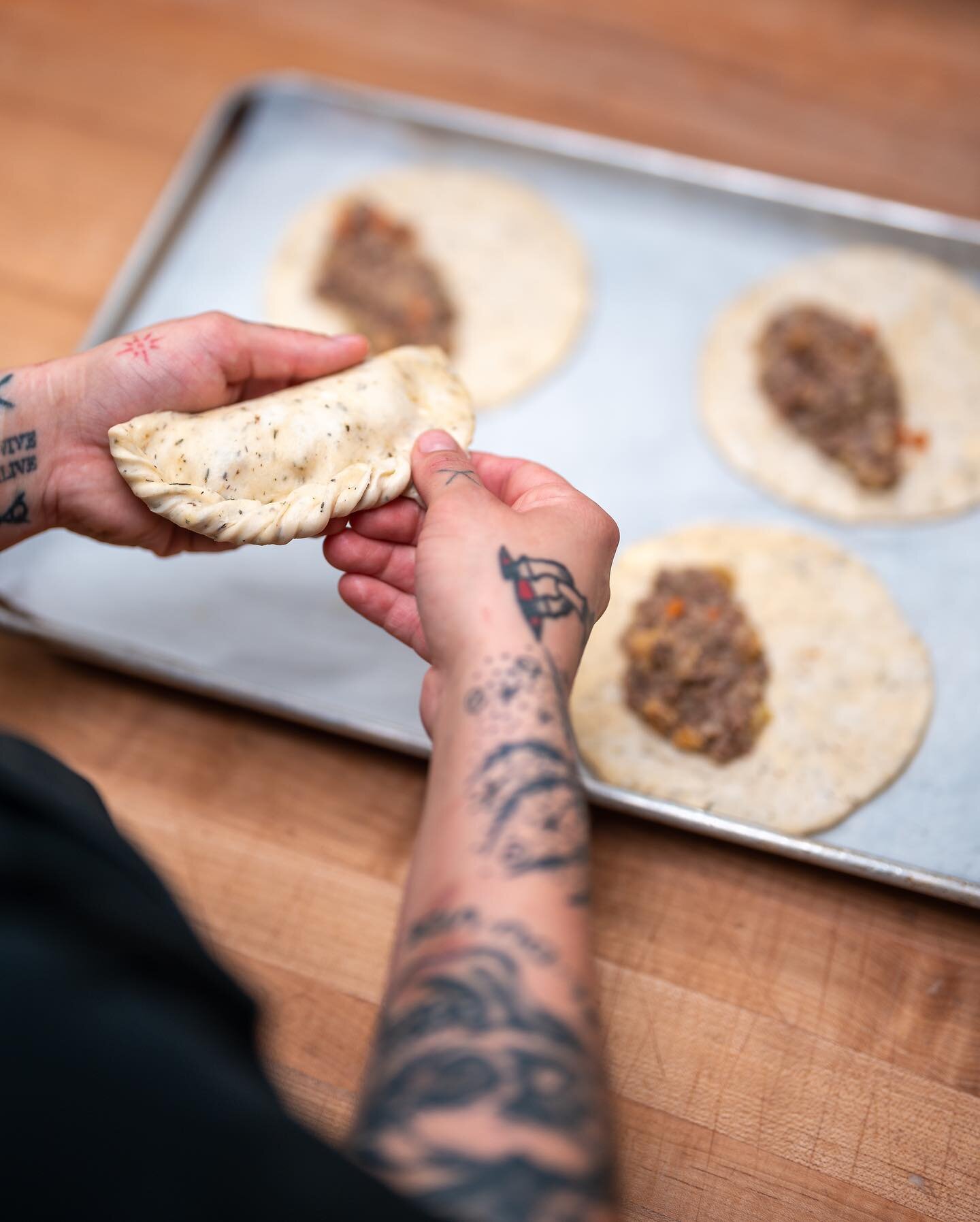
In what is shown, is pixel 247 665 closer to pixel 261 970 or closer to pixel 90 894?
pixel 261 970

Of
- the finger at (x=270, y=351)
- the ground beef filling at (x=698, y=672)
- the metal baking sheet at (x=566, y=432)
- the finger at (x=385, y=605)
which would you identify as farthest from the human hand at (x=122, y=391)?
the ground beef filling at (x=698, y=672)

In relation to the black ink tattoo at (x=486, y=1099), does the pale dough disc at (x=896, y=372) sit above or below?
above

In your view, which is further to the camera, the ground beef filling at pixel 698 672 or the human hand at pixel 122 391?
the ground beef filling at pixel 698 672

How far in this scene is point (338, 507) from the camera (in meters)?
1.61

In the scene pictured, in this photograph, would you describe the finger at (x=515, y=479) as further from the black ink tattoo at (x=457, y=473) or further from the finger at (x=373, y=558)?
the finger at (x=373, y=558)

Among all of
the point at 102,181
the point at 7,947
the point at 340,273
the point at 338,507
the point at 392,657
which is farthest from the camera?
the point at 102,181

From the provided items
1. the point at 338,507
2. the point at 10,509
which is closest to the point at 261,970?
the point at 338,507

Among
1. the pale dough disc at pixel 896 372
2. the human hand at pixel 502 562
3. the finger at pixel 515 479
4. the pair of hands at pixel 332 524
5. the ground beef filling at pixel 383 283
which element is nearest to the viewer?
the human hand at pixel 502 562

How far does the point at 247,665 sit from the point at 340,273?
1.09 metres

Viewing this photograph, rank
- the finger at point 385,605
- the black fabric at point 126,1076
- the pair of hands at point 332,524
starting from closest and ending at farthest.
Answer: the black fabric at point 126,1076 → the pair of hands at point 332,524 → the finger at point 385,605

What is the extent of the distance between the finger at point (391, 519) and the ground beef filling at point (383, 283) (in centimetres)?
80

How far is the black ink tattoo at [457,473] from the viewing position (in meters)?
1.48

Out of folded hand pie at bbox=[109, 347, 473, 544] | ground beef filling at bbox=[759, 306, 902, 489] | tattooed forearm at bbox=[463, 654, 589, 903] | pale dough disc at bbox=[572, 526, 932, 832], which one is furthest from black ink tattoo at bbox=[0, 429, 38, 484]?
ground beef filling at bbox=[759, 306, 902, 489]

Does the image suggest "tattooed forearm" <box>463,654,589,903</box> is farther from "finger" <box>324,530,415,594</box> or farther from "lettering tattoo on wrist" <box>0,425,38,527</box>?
"lettering tattoo on wrist" <box>0,425,38,527</box>
